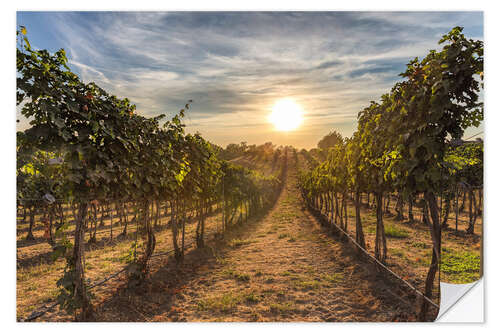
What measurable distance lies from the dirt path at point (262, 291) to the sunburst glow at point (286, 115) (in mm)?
3101

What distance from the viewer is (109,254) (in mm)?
8016

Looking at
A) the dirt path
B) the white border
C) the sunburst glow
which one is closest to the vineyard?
the dirt path

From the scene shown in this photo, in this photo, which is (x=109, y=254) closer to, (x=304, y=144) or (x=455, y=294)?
(x=304, y=144)

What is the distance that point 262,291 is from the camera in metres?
4.85

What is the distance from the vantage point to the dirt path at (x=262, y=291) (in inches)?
158

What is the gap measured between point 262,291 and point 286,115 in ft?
10.9

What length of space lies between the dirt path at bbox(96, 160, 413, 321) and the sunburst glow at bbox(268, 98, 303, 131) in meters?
3.10

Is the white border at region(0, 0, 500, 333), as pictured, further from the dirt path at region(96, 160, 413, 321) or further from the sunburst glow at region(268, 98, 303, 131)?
the sunburst glow at region(268, 98, 303, 131)

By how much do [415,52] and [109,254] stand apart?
9085 mm

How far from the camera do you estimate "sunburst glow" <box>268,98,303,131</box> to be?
16.0ft
